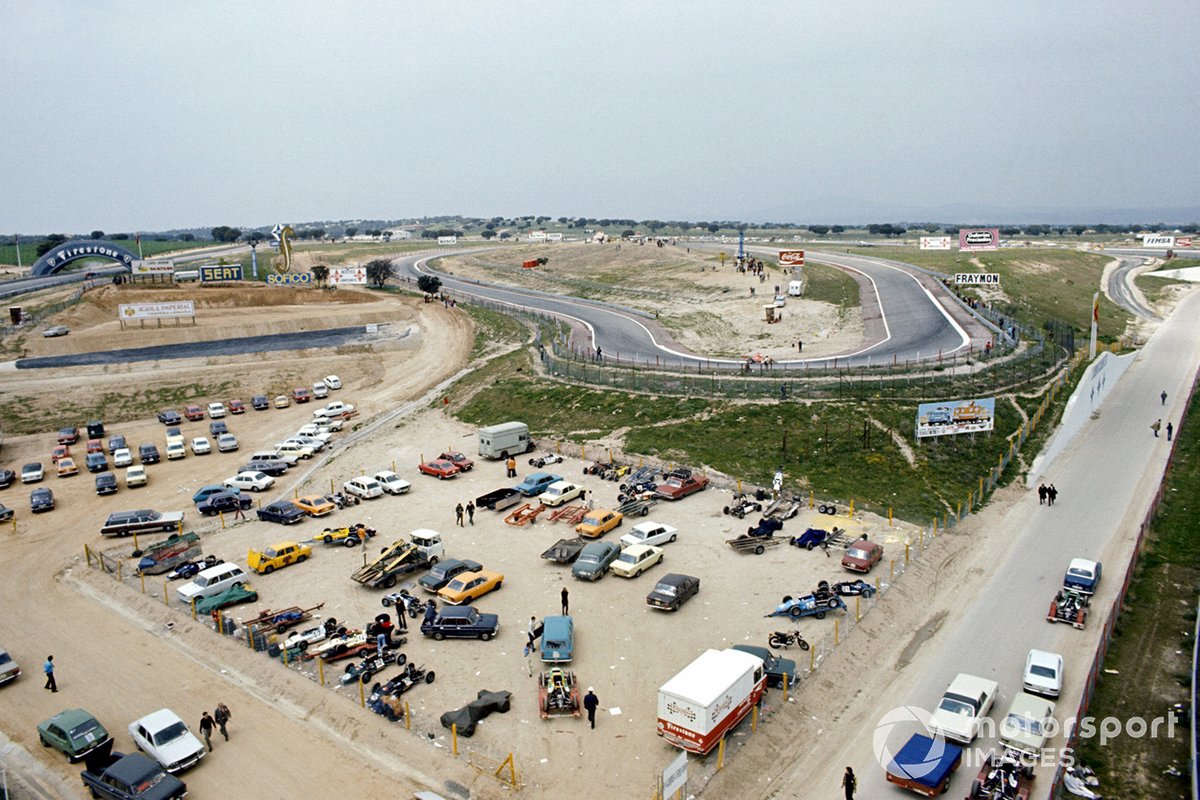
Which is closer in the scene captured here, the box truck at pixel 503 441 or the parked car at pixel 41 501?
the parked car at pixel 41 501

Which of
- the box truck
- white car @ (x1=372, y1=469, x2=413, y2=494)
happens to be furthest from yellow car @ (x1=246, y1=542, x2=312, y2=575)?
the box truck

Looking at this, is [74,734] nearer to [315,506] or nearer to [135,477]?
[315,506]

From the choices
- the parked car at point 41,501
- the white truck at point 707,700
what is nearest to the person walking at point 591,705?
the white truck at point 707,700

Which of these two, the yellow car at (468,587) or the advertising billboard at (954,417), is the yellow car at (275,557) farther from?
the advertising billboard at (954,417)

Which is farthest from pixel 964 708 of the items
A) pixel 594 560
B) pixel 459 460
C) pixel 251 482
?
pixel 251 482

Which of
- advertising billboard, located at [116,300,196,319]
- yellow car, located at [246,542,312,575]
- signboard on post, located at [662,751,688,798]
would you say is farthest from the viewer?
advertising billboard, located at [116,300,196,319]

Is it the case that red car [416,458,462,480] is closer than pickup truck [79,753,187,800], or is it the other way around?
pickup truck [79,753,187,800]

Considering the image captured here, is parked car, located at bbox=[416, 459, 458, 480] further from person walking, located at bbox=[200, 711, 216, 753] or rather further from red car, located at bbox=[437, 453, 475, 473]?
person walking, located at bbox=[200, 711, 216, 753]

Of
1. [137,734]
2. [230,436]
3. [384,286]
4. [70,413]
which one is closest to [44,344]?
[70,413]
